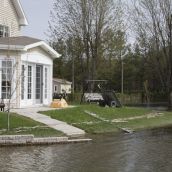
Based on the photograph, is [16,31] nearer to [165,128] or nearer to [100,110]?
[100,110]

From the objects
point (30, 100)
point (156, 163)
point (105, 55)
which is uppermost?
point (105, 55)

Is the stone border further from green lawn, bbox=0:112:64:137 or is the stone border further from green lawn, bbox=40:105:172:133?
green lawn, bbox=40:105:172:133

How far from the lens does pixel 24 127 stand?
21.4 metres

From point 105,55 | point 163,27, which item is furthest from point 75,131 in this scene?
point 105,55

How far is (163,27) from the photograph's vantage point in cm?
4353

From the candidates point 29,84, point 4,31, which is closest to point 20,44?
point 29,84

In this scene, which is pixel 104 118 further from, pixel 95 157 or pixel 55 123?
pixel 95 157

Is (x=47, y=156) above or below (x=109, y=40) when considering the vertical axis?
below

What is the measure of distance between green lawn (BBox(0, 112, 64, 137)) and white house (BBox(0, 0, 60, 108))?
3.08 m

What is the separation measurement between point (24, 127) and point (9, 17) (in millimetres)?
15181

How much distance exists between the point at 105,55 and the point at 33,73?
23.3m

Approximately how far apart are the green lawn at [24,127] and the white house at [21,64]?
3083 mm

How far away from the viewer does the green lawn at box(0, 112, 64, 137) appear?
2041cm

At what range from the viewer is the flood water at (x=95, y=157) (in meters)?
13.6
